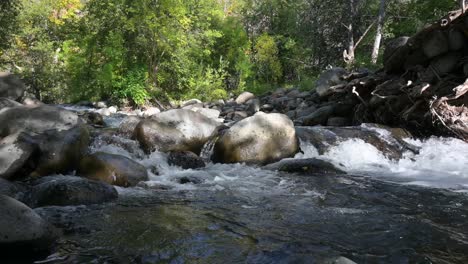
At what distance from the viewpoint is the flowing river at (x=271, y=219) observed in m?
3.45

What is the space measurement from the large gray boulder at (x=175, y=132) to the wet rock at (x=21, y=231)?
13.9 feet

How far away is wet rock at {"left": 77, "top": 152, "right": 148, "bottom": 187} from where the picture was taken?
595 cm

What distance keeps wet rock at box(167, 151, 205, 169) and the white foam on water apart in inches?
80.8

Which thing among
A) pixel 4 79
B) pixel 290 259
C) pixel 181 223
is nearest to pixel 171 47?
pixel 4 79

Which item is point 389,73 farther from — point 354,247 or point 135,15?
point 135,15

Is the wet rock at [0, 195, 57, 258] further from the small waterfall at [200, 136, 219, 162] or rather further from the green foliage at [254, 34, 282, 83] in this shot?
the green foliage at [254, 34, 282, 83]

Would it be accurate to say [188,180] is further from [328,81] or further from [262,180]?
[328,81]

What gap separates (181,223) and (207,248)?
764 mm

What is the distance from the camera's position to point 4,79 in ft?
48.0

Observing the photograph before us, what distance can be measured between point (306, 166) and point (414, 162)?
103 inches

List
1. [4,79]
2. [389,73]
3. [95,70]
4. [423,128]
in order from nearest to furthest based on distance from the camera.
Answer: [423,128], [389,73], [4,79], [95,70]

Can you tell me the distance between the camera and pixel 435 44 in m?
9.57

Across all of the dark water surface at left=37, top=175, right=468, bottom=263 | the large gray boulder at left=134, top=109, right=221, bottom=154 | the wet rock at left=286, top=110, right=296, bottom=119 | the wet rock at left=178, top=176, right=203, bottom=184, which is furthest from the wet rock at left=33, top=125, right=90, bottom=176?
the wet rock at left=286, top=110, right=296, bottom=119

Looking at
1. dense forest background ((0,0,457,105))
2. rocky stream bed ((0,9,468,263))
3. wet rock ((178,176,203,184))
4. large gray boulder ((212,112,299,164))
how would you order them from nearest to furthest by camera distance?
rocky stream bed ((0,9,468,263)) → wet rock ((178,176,203,184)) → large gray boulder ((212,112,299,164)) → dense forest background ((0,0,457,105))
